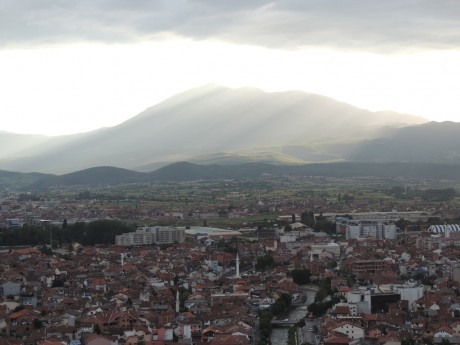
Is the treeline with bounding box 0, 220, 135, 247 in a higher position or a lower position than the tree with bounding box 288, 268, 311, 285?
higher

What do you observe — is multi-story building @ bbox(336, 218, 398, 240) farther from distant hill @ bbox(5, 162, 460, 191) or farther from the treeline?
distant hill @ bbox(5, 162, 460, 191)

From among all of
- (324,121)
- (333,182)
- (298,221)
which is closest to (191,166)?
(333,182)

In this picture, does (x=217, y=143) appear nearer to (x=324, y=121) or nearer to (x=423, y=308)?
(x=324, y=121)

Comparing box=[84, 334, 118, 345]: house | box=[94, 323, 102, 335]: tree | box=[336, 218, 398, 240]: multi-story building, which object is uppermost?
box=[84, 334, 118, 345]: house

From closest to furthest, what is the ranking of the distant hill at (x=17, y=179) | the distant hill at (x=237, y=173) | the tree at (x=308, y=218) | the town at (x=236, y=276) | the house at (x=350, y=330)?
1. the house at (x=350, y=330)
2. the town at (x=236, y=276)
3. the tree at (x=308, y=218)
4. the distant hill at (x=237, y=173)
5. the distant hill at (x=17, y=179)

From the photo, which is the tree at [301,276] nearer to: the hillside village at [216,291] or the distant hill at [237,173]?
the hillside village at [216,291]

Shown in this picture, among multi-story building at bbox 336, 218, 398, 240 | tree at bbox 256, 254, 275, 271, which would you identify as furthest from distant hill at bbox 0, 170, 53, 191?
tree at bbox 256, 254, 275, 271

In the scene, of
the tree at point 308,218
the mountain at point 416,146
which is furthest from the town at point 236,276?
the mountain at point 416,146
